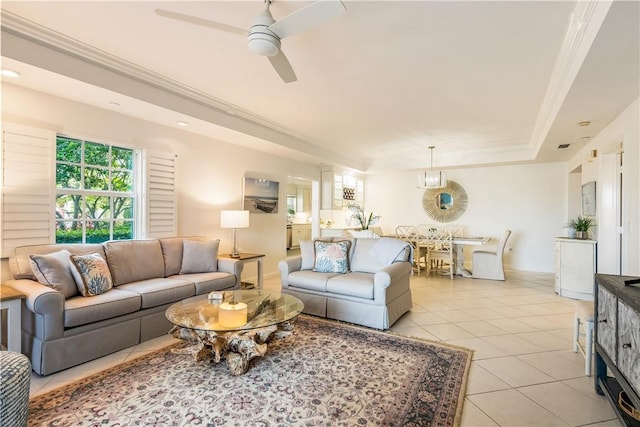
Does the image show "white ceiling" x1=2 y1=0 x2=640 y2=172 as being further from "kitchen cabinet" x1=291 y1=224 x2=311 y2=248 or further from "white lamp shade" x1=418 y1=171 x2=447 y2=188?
"kitchen cabinet" x1=291 y1=224 x2=311 y2=248

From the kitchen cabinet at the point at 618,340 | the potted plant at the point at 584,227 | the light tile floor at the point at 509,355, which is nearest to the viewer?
the kitchen cabinet at the point at 618,340

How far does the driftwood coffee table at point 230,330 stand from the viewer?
227 centimetres

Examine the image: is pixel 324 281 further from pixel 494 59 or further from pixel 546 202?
pixel 546 202

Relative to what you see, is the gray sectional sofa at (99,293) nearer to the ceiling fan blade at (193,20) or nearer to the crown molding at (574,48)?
the ceiling fan blade at (193,20)

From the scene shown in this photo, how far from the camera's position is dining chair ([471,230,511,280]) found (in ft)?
18.5

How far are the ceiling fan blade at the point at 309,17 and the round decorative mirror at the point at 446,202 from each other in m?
6.29

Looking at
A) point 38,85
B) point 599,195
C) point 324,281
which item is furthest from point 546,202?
point 38,85

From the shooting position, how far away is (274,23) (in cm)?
190

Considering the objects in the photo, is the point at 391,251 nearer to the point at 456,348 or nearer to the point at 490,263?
the point at 456,348

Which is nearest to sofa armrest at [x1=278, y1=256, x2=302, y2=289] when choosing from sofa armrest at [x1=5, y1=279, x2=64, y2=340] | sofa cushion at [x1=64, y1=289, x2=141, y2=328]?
sofa cushion at [x1=64, y1=289, x2=141, y2=328]

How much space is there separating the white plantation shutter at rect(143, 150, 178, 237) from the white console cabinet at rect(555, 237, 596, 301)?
222 inches

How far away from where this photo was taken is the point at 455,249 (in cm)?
622

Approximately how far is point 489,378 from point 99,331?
308 cm

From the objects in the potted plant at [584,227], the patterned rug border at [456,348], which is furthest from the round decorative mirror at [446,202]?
the patterned rug border at [456,348]
